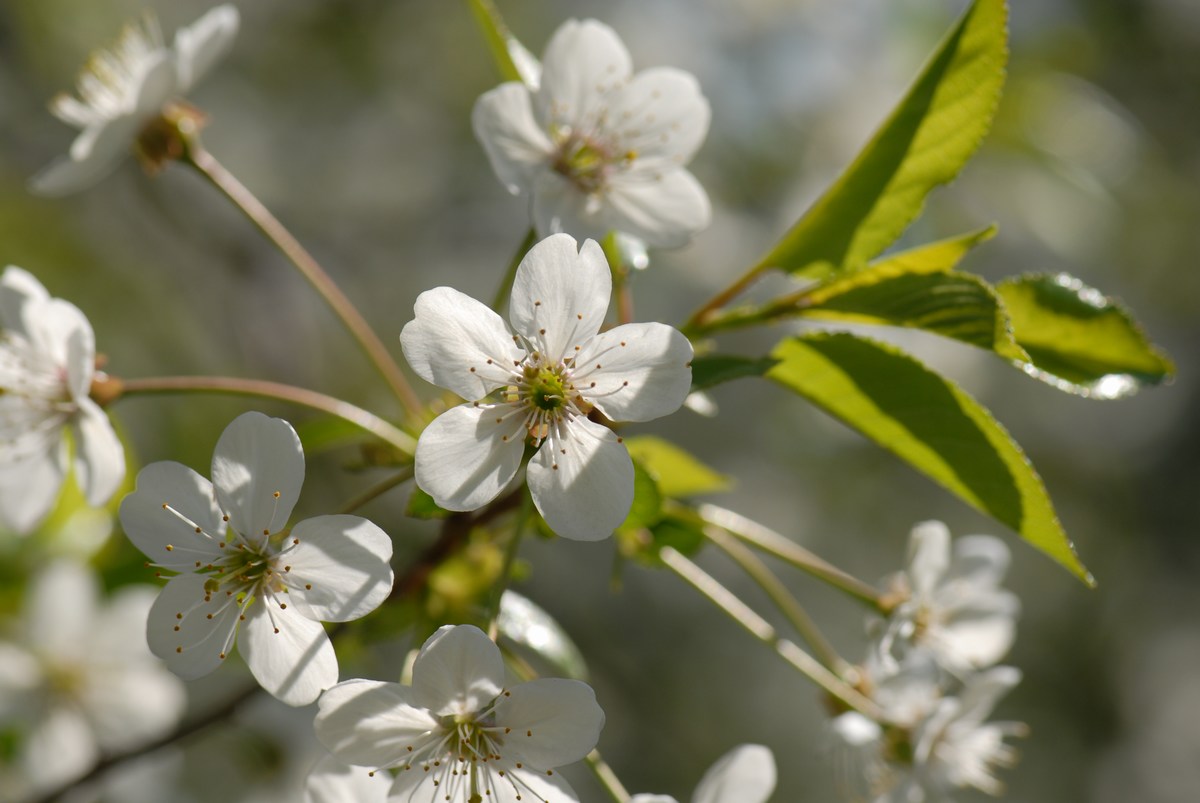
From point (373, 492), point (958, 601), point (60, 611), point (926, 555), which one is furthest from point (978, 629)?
point (60, 611)

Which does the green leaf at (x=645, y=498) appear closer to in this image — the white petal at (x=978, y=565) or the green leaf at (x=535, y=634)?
the green leaf at (x=535, y=634)

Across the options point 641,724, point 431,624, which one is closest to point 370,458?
point 431,624

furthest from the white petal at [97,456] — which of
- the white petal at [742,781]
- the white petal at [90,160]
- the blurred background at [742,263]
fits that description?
the blurred background at [742,263]

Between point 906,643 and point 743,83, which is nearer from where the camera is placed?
point 906,643

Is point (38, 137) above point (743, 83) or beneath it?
above

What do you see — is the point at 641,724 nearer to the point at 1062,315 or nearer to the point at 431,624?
the point at 431,624

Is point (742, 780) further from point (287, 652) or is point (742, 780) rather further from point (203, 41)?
point (203, 41)
